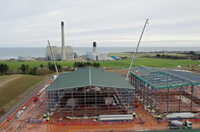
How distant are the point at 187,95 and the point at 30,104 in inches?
1062

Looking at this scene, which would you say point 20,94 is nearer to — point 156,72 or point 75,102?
point 75,102

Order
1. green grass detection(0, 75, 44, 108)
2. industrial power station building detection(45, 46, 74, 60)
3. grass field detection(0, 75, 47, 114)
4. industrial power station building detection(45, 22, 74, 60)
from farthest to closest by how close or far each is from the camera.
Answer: industrial power station building detection(45, 46, 74, 60) < industrial power station building detection(45, 22, 74, 60) < green grass detection(0, 75, 44, 108) < grass field detection(0, 75, 47, 114)

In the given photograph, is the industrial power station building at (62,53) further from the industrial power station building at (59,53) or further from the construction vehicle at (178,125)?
the construction vehicle at (178,125)

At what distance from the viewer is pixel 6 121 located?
62.6 ft

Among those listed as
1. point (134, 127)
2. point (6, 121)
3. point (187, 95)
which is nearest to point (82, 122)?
point (134, 127)

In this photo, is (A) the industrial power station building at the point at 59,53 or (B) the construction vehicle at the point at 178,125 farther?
(A) the industrial power station building at the point at 59,53

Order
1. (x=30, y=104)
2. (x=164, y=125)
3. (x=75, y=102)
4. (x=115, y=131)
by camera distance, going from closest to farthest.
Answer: (x=115, y=131), (x=164, y=125), (x=75, y=102), (x=30, y=104)

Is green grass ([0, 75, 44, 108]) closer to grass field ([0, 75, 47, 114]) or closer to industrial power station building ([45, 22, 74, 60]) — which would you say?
grass field ([0, 75, 47, 114])

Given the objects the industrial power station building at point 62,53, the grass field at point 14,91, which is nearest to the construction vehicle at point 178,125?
the grass field at point 14,91

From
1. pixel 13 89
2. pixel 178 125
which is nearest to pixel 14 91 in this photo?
pixel 13 89

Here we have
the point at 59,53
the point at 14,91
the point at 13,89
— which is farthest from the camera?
the point at 59,53

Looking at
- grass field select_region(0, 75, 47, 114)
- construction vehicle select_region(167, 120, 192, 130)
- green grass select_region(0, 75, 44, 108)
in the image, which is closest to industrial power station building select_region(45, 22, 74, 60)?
grass field select_region(0, 75, 47, 114)

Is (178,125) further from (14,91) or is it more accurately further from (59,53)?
(59,53)

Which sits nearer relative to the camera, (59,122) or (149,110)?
(59,122)
